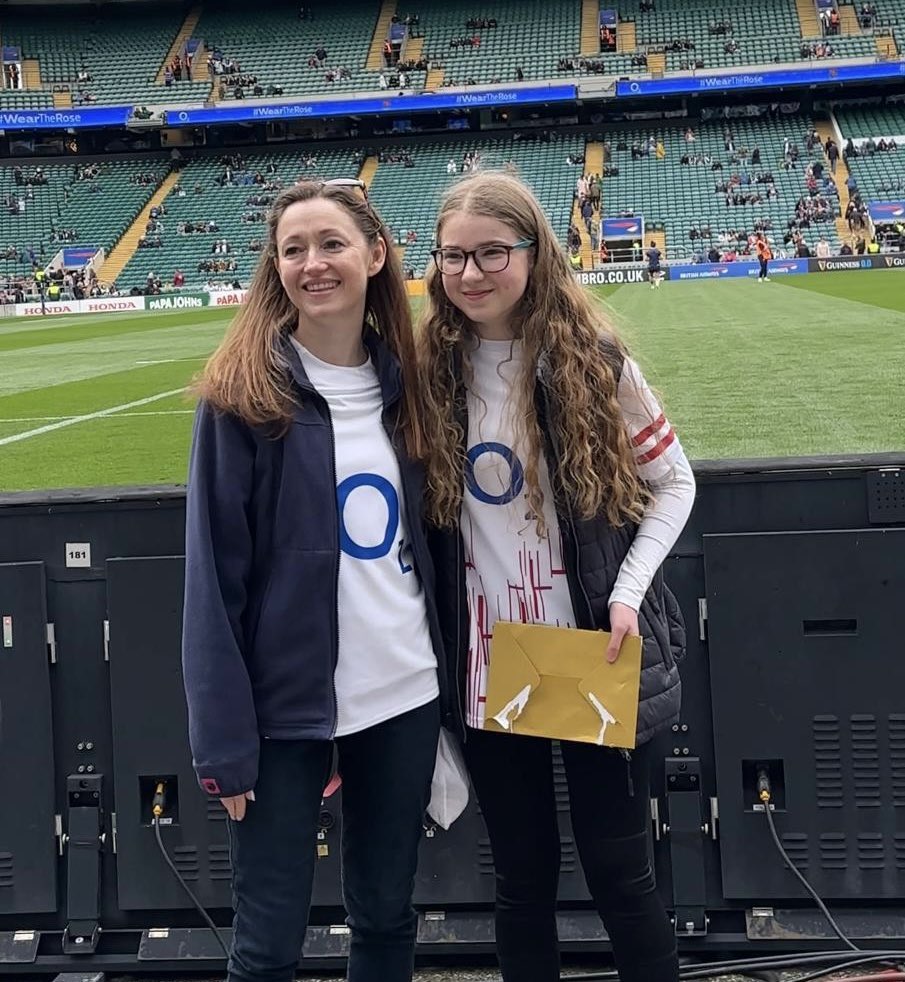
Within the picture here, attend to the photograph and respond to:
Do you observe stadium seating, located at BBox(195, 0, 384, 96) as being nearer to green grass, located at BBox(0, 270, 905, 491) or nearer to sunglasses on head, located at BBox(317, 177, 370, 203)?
green grass, located at BBox(0, 270, 905, 491)

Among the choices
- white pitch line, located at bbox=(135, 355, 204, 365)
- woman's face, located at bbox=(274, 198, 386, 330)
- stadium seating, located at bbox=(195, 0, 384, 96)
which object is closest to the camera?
woman's face, located at bbox=(274, 198, 386, 330)

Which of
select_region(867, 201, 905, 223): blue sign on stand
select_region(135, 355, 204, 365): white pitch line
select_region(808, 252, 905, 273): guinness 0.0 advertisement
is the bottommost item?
select_region(135, 355, 204, 365): white pitch line

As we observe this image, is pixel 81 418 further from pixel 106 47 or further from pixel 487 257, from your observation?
pixel 106 47

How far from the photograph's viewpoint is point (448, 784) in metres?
2.45

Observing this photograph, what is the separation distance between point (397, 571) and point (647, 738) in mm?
614

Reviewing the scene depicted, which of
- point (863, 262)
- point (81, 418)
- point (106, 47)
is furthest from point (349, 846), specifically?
point (106, 47)

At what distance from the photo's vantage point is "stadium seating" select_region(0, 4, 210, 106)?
5147cm

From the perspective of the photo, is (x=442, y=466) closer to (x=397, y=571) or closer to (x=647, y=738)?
(x=397, y=571)

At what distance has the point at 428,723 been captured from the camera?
92.0 inches

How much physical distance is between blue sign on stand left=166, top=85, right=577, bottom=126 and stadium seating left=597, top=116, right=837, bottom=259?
4.04m

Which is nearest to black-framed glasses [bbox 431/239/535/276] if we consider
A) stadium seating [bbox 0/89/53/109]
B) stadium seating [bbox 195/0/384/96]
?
stadium seating [bbox 195/0/384/96]

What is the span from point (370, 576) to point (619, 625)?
0.50 meters

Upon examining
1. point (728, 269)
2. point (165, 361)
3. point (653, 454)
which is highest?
point (728, 269)

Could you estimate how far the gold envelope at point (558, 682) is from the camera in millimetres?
2344
